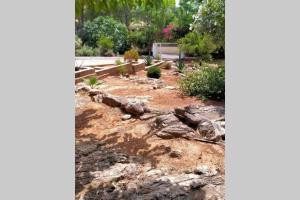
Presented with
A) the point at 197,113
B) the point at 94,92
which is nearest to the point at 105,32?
the point at 94,92

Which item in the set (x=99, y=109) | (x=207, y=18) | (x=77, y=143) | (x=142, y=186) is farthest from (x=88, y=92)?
(x=207, y=18)

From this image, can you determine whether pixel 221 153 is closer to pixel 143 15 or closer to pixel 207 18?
pixel 207 18

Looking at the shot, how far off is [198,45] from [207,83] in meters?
0.29

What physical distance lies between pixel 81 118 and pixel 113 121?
0.84 feet

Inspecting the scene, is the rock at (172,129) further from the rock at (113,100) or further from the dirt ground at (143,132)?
the rock at (113,100)

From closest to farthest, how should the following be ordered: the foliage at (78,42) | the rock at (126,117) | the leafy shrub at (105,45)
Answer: the foliage at (78,42) < the leafy shrub at (105,45) < the rock at (126,117)

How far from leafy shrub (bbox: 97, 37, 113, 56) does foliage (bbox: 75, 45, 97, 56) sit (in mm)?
74

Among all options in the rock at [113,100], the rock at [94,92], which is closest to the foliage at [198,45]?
the rock at [113,100]

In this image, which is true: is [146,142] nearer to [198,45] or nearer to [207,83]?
[207,83]

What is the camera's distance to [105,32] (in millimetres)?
2758

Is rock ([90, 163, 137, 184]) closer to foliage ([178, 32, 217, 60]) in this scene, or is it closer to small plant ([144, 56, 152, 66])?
small plant ([144, 56, 152, 66])

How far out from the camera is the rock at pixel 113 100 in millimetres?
2844

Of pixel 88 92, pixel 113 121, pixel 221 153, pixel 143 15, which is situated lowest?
pixel 221 153

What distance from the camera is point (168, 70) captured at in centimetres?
280
